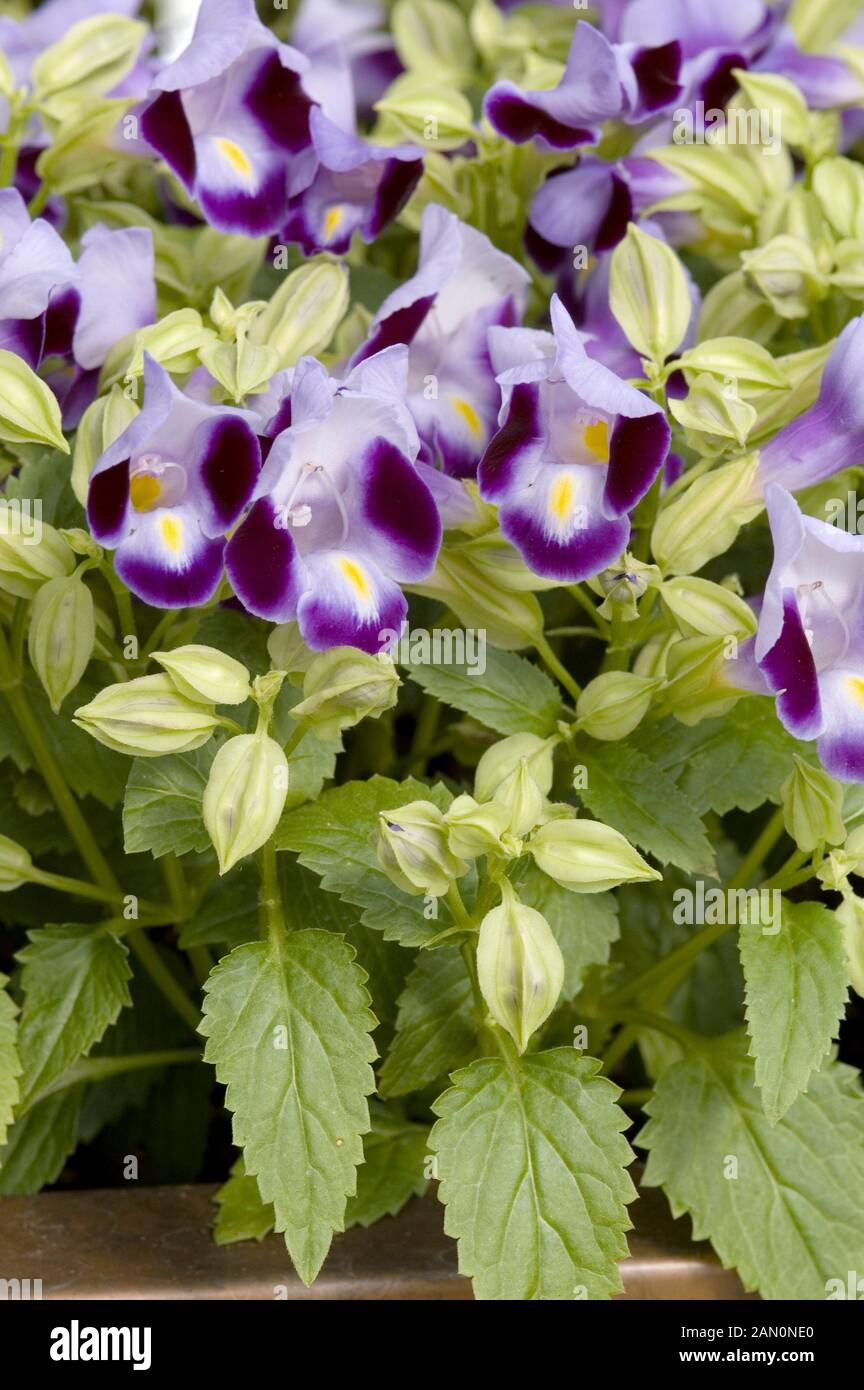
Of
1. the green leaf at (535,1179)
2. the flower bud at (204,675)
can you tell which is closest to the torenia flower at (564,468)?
the flower bud at (204,675)

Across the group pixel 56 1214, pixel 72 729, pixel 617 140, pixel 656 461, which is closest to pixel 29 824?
pixel 72 729

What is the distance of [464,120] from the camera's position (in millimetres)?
986

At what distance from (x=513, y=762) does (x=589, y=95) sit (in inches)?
16.3

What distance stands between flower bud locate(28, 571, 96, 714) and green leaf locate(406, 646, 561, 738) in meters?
0.16

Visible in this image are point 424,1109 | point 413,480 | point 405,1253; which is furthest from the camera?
point 424,1109

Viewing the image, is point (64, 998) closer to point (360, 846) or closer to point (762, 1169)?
point (360, 846)

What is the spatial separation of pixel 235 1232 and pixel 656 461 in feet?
1.47

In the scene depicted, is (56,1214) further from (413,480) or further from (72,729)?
(413,480)

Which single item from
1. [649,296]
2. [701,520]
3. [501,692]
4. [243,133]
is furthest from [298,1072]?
[243,133]

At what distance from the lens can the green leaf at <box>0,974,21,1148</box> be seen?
2.38 feet

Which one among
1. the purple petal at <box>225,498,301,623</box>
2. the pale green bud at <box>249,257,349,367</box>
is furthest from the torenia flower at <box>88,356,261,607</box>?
the pale green bud at <box>249,257,349,367</box>

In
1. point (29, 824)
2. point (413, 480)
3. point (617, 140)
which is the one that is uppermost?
point (617, 140)

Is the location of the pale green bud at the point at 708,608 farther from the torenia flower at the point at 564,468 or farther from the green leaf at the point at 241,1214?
the green leaf at the point at 241,1214

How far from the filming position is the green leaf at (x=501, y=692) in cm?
78
